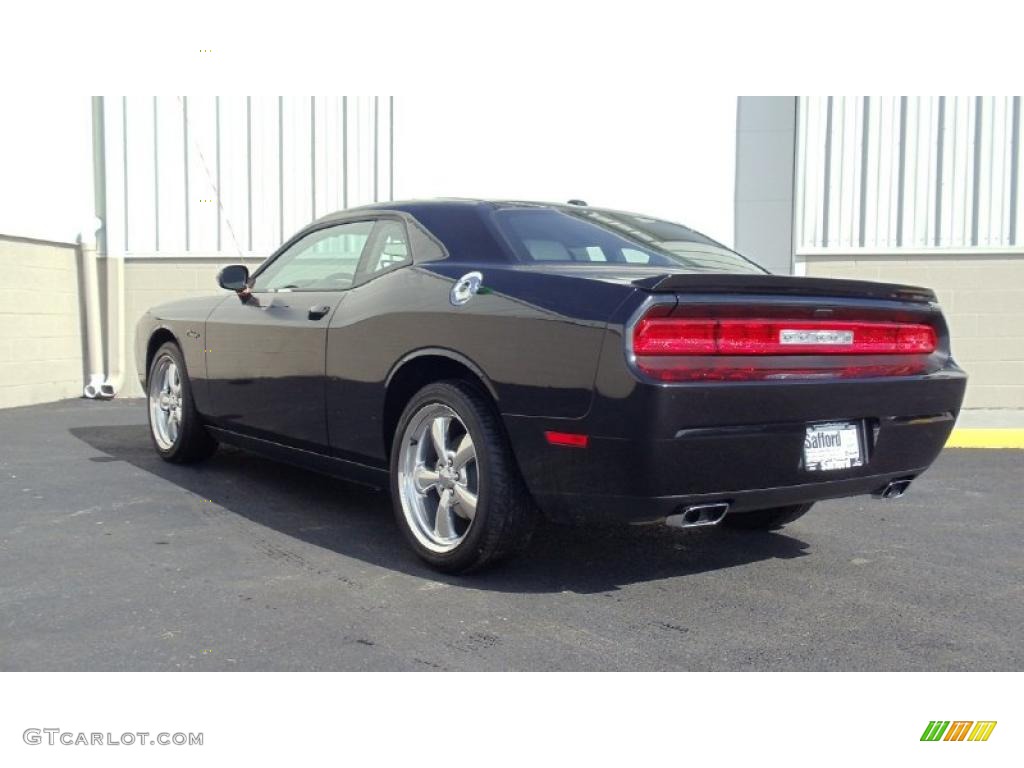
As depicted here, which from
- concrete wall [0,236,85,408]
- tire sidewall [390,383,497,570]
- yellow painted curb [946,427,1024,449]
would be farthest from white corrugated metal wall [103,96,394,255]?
tire sidewall [390,383,497,570]

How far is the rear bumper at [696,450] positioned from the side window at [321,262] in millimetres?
1504

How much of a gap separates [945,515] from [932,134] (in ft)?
18.1

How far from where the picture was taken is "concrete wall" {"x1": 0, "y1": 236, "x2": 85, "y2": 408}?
9.23 metres

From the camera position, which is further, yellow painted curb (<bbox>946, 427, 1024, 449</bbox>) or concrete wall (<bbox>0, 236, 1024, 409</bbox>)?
concrete wall (<bbox>0, 236, 1024, 409</bbox>)

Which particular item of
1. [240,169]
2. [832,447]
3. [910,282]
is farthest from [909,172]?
[832,447]

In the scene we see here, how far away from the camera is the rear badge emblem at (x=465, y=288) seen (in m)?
3.85

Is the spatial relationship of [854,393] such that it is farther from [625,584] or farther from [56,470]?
[56,470]

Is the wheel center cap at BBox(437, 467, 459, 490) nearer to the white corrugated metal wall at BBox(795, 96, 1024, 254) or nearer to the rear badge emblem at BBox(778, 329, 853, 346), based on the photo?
the rear badge emblem at BBox(778, 329, 853, 346)

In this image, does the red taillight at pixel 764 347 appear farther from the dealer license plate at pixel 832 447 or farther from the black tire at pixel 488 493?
the black tire at pixel 488 493

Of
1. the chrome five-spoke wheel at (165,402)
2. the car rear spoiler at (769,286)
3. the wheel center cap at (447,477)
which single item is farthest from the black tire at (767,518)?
the chrome five-spoke wheel at (165,402)

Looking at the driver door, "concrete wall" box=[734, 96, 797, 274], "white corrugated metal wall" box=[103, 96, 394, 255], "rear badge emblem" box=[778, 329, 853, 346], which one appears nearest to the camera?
"rear badge emblem" box=[778, 329, 853, 346]

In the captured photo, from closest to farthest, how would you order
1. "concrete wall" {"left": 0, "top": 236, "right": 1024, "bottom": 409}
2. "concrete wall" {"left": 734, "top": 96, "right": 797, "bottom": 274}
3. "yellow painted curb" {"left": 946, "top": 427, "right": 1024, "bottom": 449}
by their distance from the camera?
"yellow painted curb" {"left": 946, "top": 427, "right": 1024, "bottom": 449}
"concrete wall" {"left": 0, "top": 236, "right": 1024, "bottom": 409}
"concrete wall" {"left": 734, "top": 96, "right": 797, "bottom": 274}

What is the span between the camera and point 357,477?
177 inches

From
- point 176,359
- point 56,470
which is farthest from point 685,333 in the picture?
point 56,470
